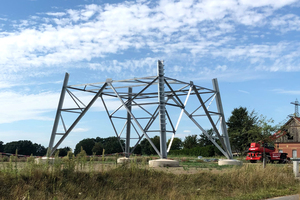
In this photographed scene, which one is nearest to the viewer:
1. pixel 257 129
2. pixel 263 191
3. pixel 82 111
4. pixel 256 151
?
pixel 263 191

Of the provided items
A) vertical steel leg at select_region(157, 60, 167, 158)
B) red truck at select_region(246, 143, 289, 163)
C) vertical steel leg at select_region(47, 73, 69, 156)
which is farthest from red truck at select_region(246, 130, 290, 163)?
vertical steel leg at select_region(47, 73, 69, 156)

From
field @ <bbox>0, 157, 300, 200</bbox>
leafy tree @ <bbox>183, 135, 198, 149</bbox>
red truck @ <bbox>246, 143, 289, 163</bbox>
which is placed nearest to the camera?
field @ <bbox>0, 157, 300, 200</bbox>

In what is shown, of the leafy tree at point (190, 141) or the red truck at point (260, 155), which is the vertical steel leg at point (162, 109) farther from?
the leafy tree at point (190, 141)

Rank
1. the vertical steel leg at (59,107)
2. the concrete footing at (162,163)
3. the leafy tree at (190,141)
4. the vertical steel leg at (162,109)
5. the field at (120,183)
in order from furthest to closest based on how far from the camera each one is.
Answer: the leafy tree at (190,141) → the vertical steel leg at (59,107) → the vertical steel leg at (162,109) → the concrete footing at (162,163) → the field at (120,183)

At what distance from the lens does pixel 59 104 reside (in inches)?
1024

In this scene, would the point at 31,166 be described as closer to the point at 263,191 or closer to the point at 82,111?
the point at 263,191

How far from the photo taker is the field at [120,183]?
11430 mm

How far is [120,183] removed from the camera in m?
13.2

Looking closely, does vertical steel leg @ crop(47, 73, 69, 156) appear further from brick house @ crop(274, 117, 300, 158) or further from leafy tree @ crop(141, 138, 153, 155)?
leafy tree @ crop(141, 138, 153, 155)

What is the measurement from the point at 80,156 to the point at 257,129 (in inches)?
540

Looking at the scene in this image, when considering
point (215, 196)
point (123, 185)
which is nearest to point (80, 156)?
point (123, 185)

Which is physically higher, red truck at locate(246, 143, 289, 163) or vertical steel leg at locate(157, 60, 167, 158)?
vertical steel leg at locate(157, 60, 167, 158)

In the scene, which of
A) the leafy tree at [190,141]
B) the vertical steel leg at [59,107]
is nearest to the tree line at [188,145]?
the leafy tree at [190,141]

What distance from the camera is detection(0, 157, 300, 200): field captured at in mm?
11430
